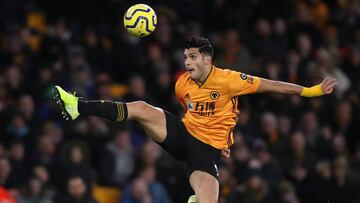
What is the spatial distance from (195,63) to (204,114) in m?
0.58

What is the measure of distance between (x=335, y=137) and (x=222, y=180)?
2508 millimetres

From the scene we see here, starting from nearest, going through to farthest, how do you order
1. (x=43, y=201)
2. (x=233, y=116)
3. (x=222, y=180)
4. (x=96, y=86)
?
(x=233, y=116) < (x=43, y=201) < (x=222, y=180) < (x=96, y=86)

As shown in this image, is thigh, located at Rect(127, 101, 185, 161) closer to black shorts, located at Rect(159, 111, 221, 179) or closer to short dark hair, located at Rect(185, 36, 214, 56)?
black shorts, located at Rect(159, 111, 221, 179)

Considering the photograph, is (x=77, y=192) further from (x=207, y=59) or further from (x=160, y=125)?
(x=207, y=59)

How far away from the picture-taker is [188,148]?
11.0m

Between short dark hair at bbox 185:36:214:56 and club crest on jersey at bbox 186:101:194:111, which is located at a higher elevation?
short dark hair at bbox 185:36:214:56

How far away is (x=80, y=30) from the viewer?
16703 mm

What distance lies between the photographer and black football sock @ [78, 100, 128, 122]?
1029cm

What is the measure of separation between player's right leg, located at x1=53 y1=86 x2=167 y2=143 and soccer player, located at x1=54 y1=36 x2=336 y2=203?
0.04 ft

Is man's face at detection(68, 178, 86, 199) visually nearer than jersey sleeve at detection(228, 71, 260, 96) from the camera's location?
No

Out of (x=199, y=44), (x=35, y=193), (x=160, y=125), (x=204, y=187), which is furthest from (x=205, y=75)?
(x=35, y=193)

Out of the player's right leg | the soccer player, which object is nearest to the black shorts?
the soccer player

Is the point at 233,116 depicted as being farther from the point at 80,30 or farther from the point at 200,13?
the point at 200,13

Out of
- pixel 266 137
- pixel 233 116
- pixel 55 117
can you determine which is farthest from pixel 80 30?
pixel 233 116
